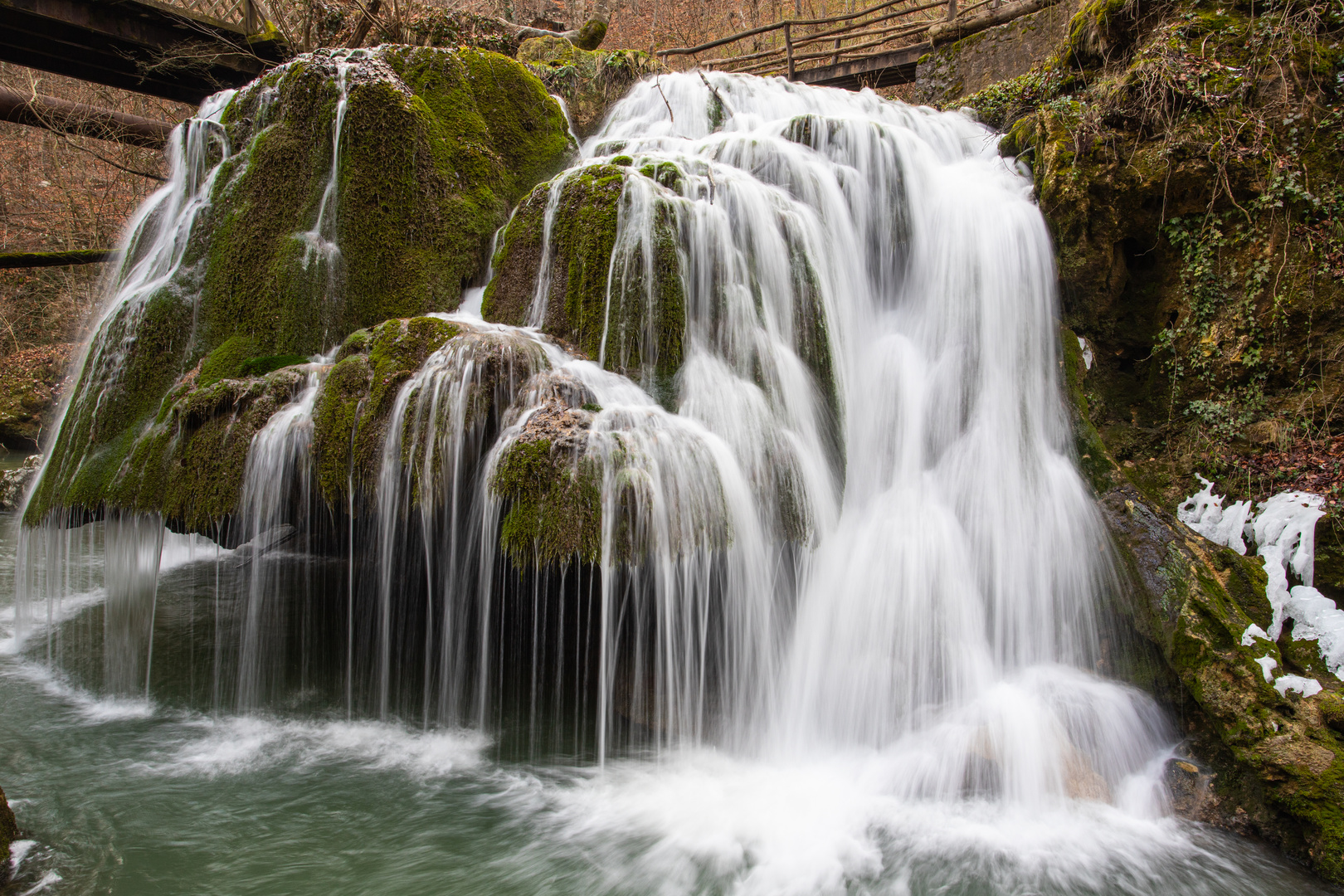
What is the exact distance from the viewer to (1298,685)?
3854 millimetres

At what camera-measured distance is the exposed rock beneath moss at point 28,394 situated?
15.8m

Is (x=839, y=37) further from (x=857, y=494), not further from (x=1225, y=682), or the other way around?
(x=1225, y=682)

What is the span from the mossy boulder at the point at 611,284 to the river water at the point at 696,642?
0.05 metres

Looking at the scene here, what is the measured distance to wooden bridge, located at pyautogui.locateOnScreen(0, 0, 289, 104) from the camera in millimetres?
8922

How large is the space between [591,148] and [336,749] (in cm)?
689

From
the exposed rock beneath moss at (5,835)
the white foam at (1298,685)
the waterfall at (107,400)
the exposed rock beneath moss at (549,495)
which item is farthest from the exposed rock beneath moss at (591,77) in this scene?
the white foam at (1298,685)

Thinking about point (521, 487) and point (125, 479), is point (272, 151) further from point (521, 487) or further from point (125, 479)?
point (521, 487)

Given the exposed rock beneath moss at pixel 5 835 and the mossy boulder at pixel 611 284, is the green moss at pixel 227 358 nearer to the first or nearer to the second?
the mossy boulder at pixel 611 284

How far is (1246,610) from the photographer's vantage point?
14.0 ft

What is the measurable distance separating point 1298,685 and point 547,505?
14.2 ft

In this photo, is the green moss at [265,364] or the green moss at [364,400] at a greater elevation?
the green moss at [265,364]

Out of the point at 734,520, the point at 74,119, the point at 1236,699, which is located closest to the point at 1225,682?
the point at 1236,699

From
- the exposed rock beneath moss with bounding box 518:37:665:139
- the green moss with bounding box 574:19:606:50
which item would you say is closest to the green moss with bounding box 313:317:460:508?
the exposed rock beneath moss with bounding box 518:37:665:139

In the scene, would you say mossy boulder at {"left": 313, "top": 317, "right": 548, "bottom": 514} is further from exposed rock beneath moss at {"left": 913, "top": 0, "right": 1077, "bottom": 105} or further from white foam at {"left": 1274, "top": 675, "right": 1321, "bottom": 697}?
exposed rock beneath moss at {"left": 913, "top": 0, "right": 1077, "bottom": 105}
